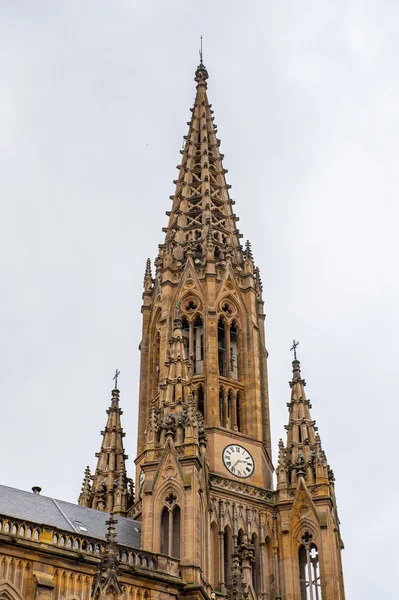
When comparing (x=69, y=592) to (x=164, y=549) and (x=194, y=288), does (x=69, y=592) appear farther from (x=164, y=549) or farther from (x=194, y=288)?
(x=194, y=288)

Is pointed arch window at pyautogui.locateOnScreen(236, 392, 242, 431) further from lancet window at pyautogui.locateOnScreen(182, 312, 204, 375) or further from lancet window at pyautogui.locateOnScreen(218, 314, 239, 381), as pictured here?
lancet window at pyautogui.locateOnScreen(182, 312, 204, 375)

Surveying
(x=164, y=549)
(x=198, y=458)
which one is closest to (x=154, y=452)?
(x=198, y=458)

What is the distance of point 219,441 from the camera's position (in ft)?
158

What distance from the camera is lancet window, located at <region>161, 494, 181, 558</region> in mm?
Answer: 39969

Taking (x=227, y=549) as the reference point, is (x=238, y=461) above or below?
above

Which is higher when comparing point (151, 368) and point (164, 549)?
point (151, 368)

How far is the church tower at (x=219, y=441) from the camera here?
41594 millimetres

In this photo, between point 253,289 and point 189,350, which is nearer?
point 189,350

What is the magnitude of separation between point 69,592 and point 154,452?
970cm

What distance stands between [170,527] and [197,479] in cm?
234

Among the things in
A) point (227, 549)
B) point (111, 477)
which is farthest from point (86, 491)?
point (227, 549)

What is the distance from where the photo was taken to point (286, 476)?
4778cm

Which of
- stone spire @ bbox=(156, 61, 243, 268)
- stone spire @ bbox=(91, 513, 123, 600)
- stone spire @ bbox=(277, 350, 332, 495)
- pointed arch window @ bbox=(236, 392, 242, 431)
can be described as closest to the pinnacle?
stone spire @ bbox=(277, 350, 332, 495)

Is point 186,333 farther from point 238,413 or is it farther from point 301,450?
point 301,450
